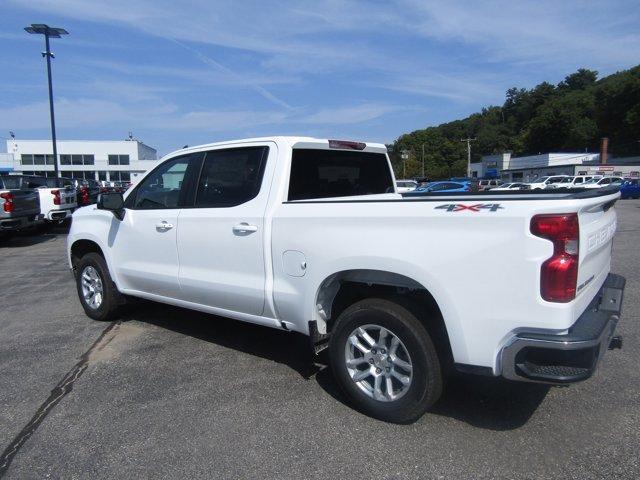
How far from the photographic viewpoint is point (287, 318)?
161 inches

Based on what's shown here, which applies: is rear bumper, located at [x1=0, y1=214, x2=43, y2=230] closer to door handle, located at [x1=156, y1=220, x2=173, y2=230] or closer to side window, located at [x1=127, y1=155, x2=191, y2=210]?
side window, located at [x1=127, y1=155, x2=191, y2=210]

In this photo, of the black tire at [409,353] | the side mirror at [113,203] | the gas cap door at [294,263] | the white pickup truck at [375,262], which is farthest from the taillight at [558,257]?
the side mirror at [113,203]

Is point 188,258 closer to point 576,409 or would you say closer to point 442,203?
point 442,203

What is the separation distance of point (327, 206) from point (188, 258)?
1702mm

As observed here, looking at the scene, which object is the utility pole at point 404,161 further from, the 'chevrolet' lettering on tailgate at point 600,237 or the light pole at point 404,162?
the 'chevrolet' lettering on tailgate at point 600,237

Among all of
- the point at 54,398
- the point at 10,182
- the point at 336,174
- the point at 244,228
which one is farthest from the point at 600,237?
the point at 10,182

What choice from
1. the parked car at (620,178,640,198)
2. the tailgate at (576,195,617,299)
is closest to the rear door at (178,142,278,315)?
the tailgate at (576,195,617,299)

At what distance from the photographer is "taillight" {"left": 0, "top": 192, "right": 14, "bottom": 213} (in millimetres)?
12508

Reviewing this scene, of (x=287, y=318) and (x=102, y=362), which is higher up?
(x=287, y=318)

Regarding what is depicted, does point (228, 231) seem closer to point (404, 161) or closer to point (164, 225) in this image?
point (164, 225)

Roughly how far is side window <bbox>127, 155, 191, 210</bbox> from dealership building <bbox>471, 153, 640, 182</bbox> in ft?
200

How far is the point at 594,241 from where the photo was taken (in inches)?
127

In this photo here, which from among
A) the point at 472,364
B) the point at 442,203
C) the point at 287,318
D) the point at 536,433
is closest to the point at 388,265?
the point at 442,203

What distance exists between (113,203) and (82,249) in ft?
4.30
